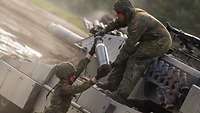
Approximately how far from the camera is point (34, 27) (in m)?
23.2

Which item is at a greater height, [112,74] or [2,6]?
[112,74]

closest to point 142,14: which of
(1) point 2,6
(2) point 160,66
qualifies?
(2) point 160,66

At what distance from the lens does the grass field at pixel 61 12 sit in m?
28.6

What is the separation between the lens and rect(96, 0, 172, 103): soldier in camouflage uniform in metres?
10.1

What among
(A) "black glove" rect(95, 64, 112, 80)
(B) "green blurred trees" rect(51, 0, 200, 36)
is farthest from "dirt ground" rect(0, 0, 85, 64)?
(A) "black glove" rect(95, 64, 112, 80)

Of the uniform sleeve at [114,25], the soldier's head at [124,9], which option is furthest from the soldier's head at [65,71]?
the uniform sleeve at [114,25]

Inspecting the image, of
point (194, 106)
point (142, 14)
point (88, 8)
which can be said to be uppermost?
point (142, 14)

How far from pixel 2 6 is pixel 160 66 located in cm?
1494

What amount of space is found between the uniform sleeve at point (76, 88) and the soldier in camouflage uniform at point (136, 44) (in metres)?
0.94

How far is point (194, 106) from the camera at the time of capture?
915 centimetres

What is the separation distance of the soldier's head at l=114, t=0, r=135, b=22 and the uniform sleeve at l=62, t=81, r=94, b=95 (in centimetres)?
153

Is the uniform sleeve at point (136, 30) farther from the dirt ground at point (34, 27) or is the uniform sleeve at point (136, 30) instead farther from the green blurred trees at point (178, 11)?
the green blurred trees at point (178, 11)

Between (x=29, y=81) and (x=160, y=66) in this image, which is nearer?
(x=160, y=66)

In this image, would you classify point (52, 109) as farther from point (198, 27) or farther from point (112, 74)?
point (198, 27)
